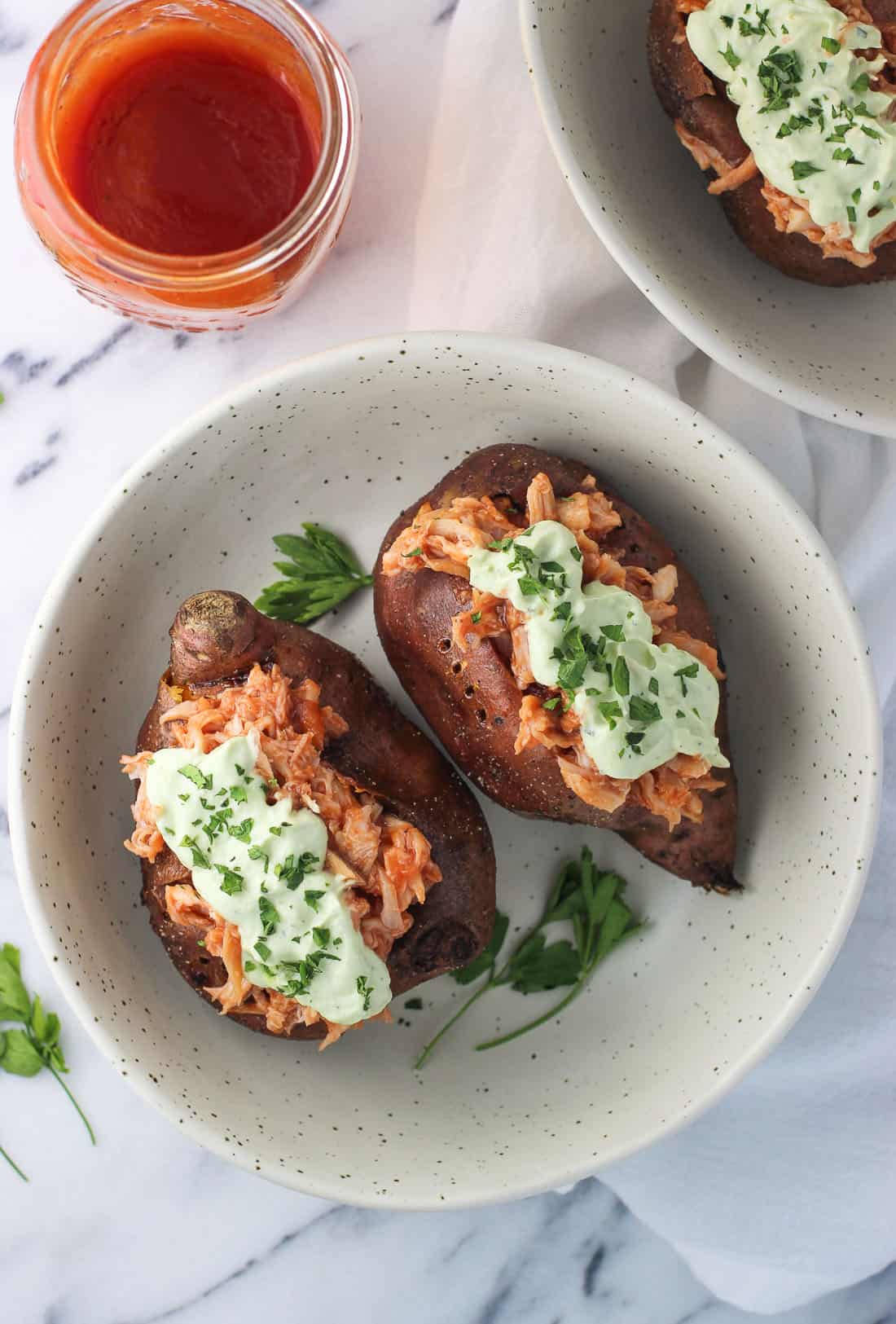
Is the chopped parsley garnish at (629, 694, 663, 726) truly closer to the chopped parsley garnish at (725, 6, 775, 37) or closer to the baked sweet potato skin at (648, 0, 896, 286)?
the baked sweet potato skin at (648, 0, 896, 286)

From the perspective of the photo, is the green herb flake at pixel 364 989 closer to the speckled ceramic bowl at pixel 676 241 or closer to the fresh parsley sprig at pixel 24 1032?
the fresh parsley sprig at pixel 24 1032

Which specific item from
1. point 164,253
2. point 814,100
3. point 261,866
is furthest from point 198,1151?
point 814,100

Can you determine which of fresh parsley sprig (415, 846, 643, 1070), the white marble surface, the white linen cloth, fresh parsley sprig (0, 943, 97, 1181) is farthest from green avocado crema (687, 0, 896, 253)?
fresh parsley sprig (0, 943, 97, 1181)

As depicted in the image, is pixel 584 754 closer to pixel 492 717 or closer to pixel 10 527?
pixel 492 717

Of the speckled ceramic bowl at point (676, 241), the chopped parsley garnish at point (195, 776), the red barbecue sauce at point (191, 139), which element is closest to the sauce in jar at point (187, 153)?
the red barbecue sauce at point (191, 139)

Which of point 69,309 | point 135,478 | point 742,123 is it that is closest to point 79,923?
point 135,478
